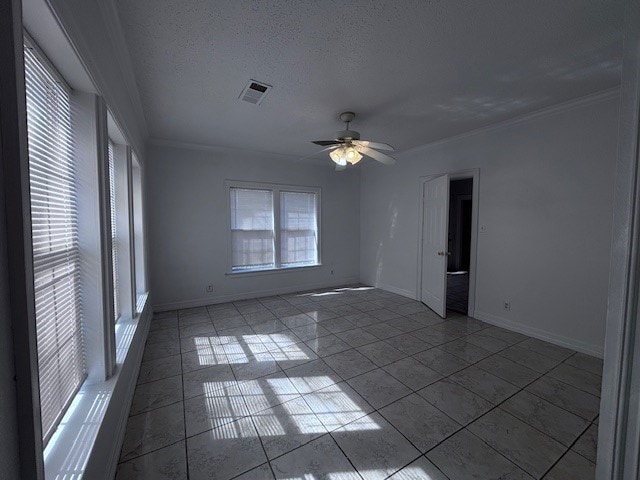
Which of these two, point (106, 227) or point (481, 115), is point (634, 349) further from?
point (481, 115)

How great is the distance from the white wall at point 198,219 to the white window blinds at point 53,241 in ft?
9.10

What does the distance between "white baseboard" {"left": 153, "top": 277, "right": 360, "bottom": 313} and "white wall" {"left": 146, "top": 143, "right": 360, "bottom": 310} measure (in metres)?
0.01

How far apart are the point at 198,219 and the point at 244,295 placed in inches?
58.7

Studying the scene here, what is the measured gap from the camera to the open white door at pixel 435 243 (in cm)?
377

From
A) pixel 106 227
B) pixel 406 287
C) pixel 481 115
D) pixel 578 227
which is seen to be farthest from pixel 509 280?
pixel 106 227

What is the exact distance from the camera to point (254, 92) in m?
2.52

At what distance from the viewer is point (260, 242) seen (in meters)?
4.80

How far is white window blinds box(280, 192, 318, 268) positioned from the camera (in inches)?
198

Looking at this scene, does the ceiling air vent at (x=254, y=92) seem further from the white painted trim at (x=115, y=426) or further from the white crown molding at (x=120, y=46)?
the white painted trim at (x=115, y=426)

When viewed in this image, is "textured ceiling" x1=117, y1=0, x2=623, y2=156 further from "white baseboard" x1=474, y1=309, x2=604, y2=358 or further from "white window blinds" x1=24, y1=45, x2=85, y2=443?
"white baseboard" x1=474, y1=309, x2=604, y2=358

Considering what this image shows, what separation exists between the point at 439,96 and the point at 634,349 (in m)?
2.46

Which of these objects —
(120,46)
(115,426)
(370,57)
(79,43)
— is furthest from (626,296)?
(120,46)

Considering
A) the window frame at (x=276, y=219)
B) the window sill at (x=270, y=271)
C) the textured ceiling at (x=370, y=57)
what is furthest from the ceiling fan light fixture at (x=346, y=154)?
the window sill at (x=270, y=271)

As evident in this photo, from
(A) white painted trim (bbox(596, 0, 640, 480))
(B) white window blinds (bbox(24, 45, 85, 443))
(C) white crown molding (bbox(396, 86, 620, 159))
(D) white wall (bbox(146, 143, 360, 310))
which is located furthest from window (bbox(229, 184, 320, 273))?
(A) white painted trim (bbox(596, 0, 640, 480))
